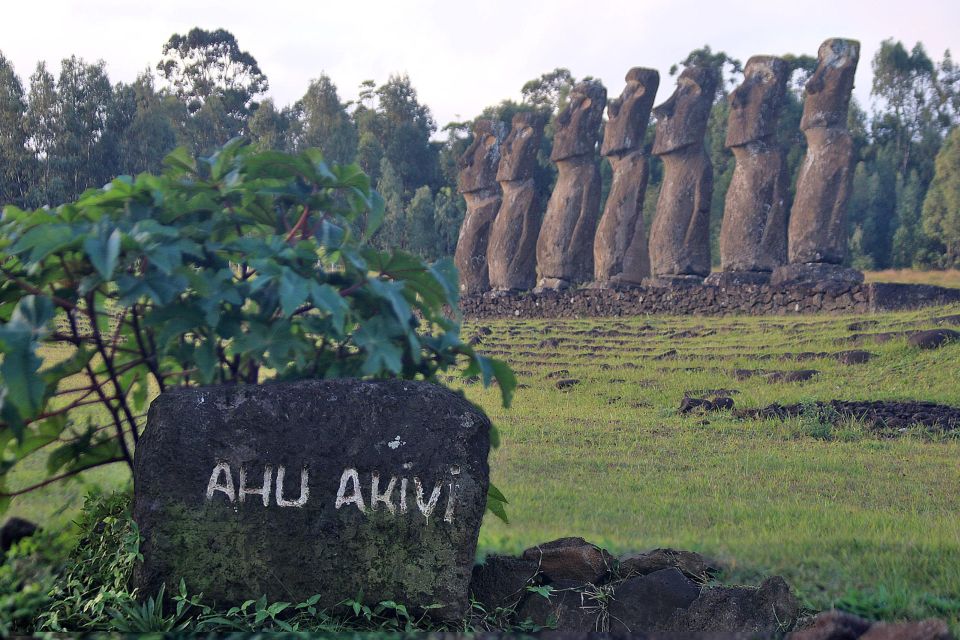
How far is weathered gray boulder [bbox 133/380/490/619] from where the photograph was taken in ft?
11.4

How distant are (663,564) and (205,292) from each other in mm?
2133

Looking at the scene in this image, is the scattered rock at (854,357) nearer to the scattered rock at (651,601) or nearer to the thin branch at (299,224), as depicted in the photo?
the scattered rock at (651,601)

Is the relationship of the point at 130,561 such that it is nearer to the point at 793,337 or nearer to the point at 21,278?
the point at 21,278

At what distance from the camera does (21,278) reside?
144 inches

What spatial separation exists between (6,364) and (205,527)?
0.86m

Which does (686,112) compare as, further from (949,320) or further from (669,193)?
A: (949,320)

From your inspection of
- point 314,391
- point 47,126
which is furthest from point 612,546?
point 47,126

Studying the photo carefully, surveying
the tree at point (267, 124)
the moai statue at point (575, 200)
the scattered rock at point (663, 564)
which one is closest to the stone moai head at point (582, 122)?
the moai statue at point (575, 200)

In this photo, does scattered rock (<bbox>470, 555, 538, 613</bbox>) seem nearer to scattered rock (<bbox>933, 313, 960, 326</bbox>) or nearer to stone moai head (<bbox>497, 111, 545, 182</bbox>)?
scattered rock (<bbox>933, 313, 960, 326</bbox>)

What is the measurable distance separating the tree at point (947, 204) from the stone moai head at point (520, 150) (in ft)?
45.1

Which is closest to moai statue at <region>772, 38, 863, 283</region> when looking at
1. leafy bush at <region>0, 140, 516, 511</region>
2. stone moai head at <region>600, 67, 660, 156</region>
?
stone moai head at <region>600, 67, 660, 156</region>

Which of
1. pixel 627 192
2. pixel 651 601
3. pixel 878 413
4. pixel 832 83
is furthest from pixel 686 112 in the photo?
pixel 651 601

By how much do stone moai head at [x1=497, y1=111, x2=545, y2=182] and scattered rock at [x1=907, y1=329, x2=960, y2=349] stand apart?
9596 millimetres

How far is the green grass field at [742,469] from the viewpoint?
4.41 m
